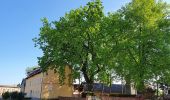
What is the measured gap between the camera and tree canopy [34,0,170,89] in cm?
3762

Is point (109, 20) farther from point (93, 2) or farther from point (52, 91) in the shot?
point (52, 91)

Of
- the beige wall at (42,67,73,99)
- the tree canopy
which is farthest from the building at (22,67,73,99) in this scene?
the tree canopy

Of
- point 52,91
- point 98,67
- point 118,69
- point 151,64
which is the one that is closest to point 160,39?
point 151,64

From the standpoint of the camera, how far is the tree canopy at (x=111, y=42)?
123ft

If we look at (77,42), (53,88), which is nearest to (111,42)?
(77,42)

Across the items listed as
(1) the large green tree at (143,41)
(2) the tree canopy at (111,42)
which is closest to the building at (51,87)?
(2) the tree canopy at (111,42)

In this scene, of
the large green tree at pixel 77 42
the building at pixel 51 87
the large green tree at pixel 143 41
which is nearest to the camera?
the large green tree at pixel 143 41

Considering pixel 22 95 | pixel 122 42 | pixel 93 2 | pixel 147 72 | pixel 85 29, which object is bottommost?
pixel 22 95

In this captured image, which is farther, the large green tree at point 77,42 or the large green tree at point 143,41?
the large green tree at point 77,42

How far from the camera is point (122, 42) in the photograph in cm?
3941

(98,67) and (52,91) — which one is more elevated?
(98,67)

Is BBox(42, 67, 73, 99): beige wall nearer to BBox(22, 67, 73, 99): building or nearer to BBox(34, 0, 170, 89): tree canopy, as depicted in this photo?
BBox(22, 67, 73, 99): building

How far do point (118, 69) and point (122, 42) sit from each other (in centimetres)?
452

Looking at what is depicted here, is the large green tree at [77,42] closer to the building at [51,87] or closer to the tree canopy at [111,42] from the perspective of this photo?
the tree canopy at [111,42]
